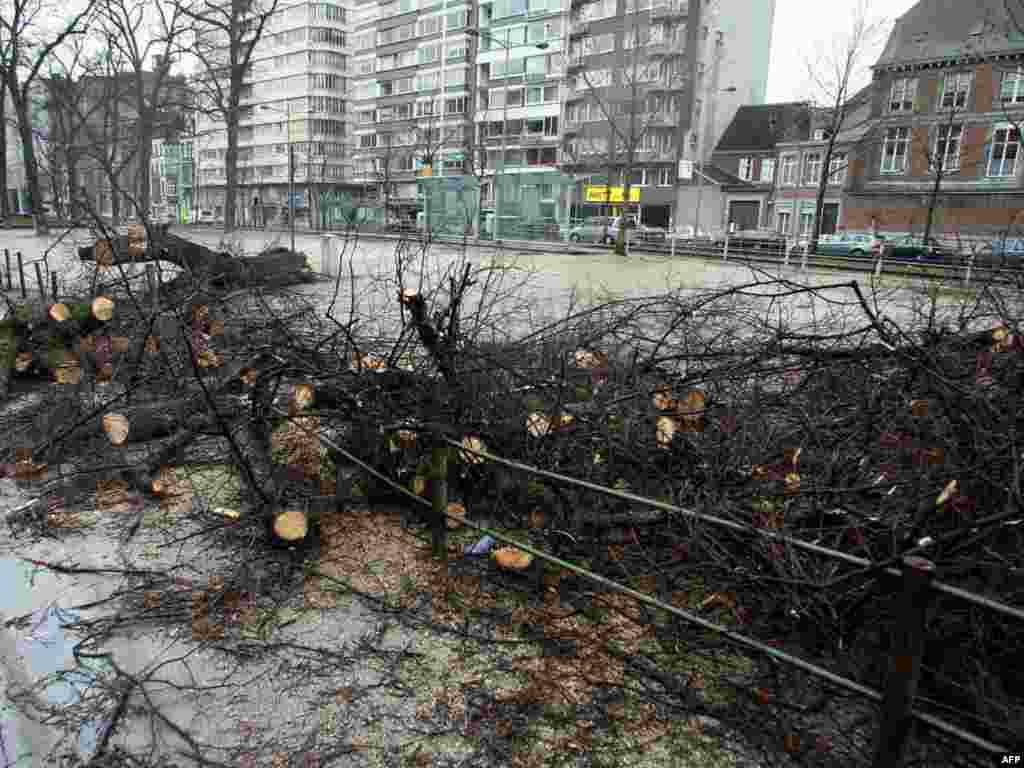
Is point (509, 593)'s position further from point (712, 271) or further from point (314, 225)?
point (314, 225)

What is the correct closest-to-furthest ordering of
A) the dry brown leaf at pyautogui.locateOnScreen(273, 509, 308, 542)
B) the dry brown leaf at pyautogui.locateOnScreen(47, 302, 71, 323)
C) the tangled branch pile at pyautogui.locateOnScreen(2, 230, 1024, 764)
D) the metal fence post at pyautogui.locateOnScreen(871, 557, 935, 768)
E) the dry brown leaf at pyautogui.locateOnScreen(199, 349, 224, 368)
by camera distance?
the metal fence post at pyautogui.locateOnScreen(871, 557, 935, 768), the tangled branch pile at pyautogui.locateOnScreen(2, 230, 1024, 764), the dry brown leaf at pyautogui.locateOnScreen(273, 509, 308, 542), the dry brown leaf at pyautogui.locateOnScreen(199, 349, 224, 368), the dry brown leaf at pyautogui.locateOnScreen(47, 302, 71, 323)

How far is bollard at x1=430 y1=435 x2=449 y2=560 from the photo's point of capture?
10.9 feet

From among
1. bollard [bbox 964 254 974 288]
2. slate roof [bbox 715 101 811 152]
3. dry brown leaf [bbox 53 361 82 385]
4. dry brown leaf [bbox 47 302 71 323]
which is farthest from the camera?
slate roof [bbox 715 101 811 152]

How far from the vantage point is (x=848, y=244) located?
3119 centimetres

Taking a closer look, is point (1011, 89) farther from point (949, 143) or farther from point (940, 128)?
point (949, 143)

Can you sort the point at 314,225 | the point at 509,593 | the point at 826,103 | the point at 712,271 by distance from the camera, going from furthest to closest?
the point at 314,225, the point at 826,103, the point at 712,271, the point at 509,593

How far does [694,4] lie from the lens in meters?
48.2

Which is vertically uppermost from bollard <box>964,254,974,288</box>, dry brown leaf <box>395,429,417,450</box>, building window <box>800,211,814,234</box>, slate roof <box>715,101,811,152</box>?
slate roof <box>715,101,811,152</box>

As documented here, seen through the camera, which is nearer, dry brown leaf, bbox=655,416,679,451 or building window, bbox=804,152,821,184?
dry brown leaf, bbox=655,416,679,451

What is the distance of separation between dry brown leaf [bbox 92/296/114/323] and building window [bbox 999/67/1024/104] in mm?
44001

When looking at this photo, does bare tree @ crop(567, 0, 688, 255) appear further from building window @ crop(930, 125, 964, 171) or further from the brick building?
building window @ crop(930, 125, 964, 171)

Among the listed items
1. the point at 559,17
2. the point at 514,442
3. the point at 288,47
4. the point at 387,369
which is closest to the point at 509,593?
the point at 514,442

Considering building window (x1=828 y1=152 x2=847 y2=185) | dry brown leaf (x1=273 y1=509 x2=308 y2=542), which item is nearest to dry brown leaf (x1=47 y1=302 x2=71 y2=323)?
dry brown leaf (x1=273 y1=509 x2=308 y2=542)

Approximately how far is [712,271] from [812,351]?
17.1 m
